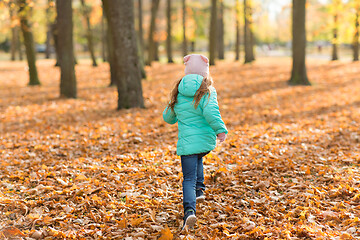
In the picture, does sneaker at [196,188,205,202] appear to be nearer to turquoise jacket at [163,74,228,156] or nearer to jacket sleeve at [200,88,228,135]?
turquoise jacket at [163,74,228,156]

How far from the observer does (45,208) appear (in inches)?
153

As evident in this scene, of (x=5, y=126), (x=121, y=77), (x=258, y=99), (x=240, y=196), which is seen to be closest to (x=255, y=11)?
(x=258, y=99)

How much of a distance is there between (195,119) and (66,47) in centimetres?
875

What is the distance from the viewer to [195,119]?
352cm

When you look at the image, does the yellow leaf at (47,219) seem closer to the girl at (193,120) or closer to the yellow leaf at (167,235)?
the yellow leaf at (167,235)

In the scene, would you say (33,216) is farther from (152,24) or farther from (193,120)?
(152,24)

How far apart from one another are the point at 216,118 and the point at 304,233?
1428 millimetres

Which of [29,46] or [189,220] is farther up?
[29,46]

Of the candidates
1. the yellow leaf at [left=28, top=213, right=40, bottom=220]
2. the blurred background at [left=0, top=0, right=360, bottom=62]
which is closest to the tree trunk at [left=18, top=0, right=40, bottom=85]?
the blurred background at [left=0, top=0, right=360, bottom=62]

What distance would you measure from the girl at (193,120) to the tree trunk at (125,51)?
5.81 meters

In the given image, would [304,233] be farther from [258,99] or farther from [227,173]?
[258,99]

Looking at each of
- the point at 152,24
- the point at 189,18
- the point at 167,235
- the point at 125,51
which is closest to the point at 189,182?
the point at 167,235

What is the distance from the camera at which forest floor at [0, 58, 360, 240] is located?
354cm

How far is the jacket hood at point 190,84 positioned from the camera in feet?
11.3
